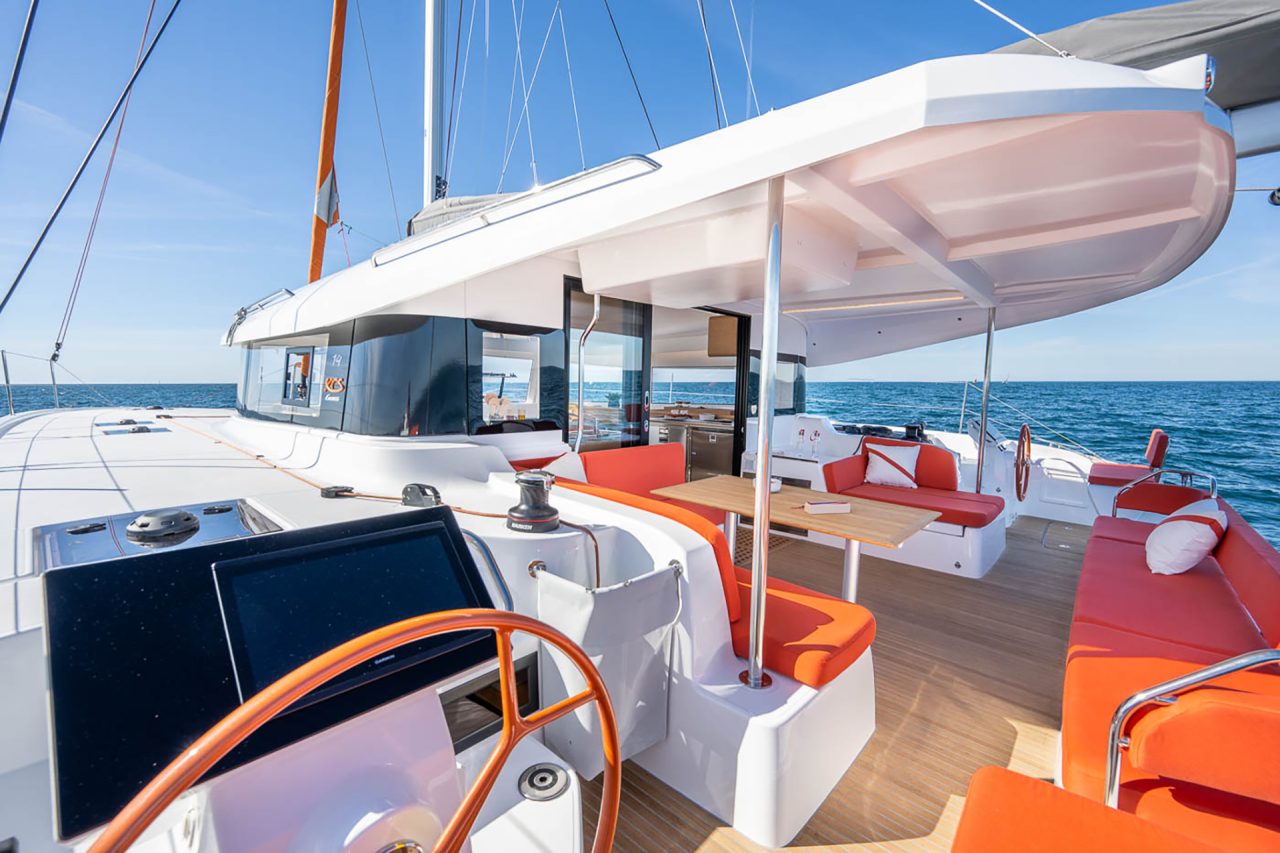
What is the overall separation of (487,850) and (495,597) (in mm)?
598

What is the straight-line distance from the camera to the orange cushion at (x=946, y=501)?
140 inches

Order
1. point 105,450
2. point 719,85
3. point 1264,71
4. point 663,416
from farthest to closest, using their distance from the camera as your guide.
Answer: point 663,416 < point 719,85 < point 105,450 < point 1264,71

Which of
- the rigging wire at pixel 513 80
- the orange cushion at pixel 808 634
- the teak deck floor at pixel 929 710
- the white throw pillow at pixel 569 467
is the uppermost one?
the rigging wire at pixel 513 80

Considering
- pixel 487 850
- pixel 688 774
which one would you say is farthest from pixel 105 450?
pixel 688 774

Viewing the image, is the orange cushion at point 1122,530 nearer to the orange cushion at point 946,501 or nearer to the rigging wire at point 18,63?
the orange cushion at point 946,501

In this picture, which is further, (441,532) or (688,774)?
(688,774)

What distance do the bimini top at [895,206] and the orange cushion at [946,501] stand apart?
143 centimetres

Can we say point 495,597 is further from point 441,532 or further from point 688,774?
point 688,774

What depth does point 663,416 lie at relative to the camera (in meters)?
6.74

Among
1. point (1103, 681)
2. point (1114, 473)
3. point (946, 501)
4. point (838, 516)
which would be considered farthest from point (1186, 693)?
point (1114, 473)

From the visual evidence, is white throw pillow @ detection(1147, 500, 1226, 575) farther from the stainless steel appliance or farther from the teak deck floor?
the stainless steel appliance

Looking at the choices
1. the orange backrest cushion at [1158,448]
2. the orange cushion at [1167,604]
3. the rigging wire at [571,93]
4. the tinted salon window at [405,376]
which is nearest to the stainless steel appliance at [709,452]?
the rigging wire at [571,93]

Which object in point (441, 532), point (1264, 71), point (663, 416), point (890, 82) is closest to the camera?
point (441, 532)

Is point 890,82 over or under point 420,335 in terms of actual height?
over
